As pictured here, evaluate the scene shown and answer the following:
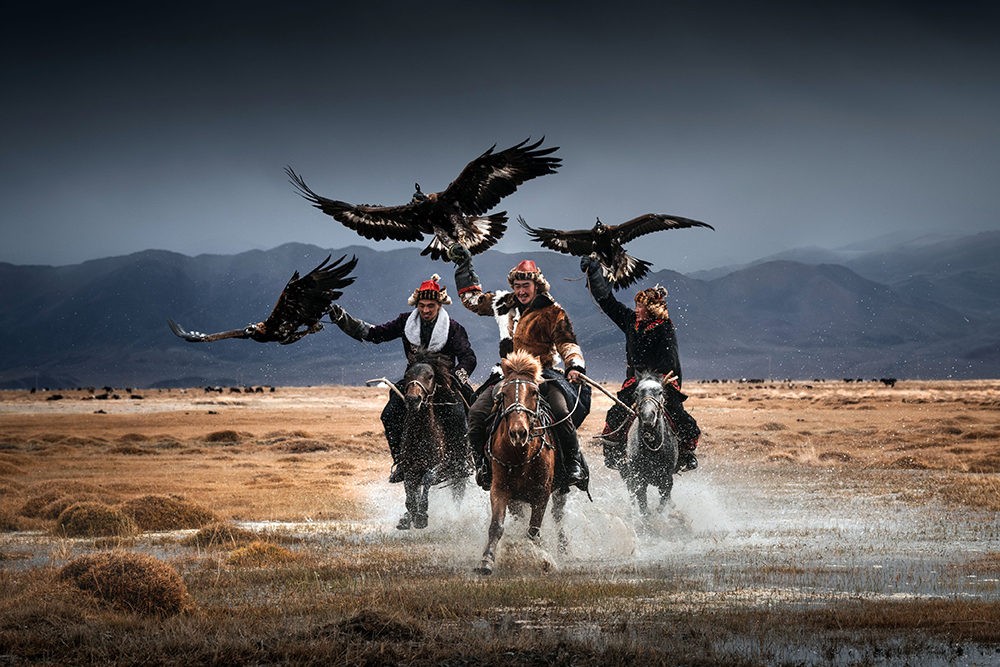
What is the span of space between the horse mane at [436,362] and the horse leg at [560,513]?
7.12ft

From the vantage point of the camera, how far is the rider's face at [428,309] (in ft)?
39.2

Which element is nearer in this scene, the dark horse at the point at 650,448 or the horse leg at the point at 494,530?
the horse leg at the point at 494,530

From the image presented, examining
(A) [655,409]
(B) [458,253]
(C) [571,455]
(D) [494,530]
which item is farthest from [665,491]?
(B) [458,253]

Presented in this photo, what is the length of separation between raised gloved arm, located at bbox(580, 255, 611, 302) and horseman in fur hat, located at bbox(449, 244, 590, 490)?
96 centimetres

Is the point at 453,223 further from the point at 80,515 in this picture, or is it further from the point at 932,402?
the point at 932,402

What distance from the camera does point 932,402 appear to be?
5275cm

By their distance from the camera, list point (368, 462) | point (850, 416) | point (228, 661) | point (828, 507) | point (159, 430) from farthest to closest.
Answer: point (850, 416) → point (159, 430) → point (368, 462) → point (828, 507) → point (228, 661)

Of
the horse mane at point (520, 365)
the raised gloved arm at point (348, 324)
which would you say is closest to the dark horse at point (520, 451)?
the horse mane at point (520, 365)

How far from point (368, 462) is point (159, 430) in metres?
16.9

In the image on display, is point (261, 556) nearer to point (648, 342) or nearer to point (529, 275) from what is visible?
point (529, 275)

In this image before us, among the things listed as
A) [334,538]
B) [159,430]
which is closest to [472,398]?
[334,538]

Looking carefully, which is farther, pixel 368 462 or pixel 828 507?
pixel 368 462

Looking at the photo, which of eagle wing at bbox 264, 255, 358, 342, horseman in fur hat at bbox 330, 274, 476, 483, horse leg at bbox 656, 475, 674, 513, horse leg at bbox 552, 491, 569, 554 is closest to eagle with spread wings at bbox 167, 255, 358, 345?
eagle wing at bbox 264, 255, 358, 342

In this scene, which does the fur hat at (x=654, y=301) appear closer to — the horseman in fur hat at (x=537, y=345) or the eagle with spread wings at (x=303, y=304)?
the horseman in fur hat at (x=537, y=345)
